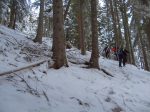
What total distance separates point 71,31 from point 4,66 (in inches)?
1011

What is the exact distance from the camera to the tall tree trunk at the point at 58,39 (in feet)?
39.8

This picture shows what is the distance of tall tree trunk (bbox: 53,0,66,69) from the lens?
12.1m

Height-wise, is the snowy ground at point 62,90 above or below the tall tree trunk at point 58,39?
below

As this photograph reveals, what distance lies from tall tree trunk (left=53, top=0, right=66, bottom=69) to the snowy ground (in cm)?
41

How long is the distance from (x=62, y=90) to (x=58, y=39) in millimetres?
3288

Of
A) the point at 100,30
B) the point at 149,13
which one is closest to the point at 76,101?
the point at 149,13

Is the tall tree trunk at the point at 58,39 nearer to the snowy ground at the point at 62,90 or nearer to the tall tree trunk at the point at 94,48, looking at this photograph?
the snowy ground at the point at 62,90

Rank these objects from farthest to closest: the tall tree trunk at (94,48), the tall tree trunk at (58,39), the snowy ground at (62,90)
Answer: the tall tree trunk at (94,48) < the tall tree trunk at (58,39) < the snowy ground at (62,90)

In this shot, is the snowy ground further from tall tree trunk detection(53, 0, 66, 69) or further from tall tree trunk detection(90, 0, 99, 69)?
tall tree trunk detection(90, 0, 99, 69)

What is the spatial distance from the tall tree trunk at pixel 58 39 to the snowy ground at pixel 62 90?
0.41 meters

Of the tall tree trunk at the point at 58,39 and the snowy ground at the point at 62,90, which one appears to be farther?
the tall tree trunk at the point at 58,39

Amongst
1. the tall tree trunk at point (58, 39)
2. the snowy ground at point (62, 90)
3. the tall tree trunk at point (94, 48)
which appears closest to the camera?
the snowy ground at point (62, 90)

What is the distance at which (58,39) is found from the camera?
12.3 m

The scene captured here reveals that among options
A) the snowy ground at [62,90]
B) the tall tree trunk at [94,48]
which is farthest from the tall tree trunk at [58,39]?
the tall tree trunk at [94,48]
